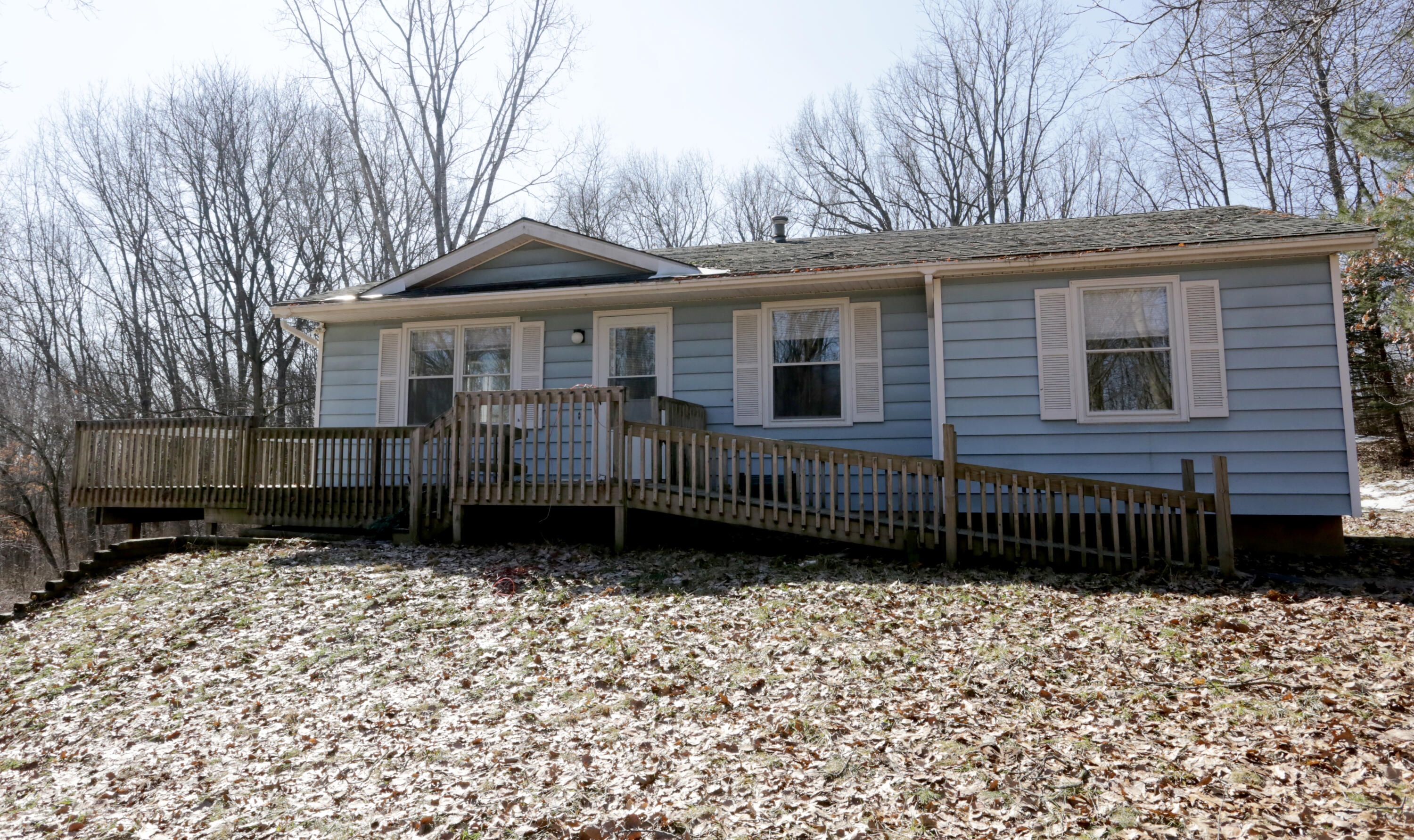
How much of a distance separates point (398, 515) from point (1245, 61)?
32.4ft

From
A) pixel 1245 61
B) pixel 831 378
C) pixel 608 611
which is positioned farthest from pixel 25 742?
pixel 1245 61

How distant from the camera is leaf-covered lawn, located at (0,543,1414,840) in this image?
3781mm

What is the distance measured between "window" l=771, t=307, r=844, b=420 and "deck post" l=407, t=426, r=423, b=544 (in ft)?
14.5

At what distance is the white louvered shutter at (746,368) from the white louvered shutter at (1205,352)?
503 cm

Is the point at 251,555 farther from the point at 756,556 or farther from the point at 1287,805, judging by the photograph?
the point at 1287,805

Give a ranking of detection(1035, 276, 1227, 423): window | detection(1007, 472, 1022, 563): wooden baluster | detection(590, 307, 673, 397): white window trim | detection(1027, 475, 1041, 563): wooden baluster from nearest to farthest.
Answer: detection(1027, 475, 1041, 563): wooden baluster → detection(1007, 472, 1022, 563): wooden baluster → detection(1035, 276, 1227, 423): window → detection(590, 307, 673, 397): white window trim

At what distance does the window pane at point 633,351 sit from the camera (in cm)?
1141

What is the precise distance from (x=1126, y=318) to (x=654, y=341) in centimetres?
595

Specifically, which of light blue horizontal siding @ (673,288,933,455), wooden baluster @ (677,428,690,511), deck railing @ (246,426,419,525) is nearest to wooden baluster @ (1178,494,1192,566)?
light blue horizontal siding @ (673,288,933,455)

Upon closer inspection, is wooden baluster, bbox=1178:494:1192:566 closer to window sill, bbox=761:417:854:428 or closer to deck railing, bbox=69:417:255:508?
window sill, bbox=761:417:854:428

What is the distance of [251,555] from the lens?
927 cm

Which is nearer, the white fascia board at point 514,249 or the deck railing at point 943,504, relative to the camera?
the deck railing at point 943,504

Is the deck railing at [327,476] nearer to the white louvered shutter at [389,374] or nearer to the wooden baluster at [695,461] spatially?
the white louvered shutter at [389,374]

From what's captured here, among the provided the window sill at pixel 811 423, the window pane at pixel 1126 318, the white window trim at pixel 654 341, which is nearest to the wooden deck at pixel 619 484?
the window sill at pixel 811 423
